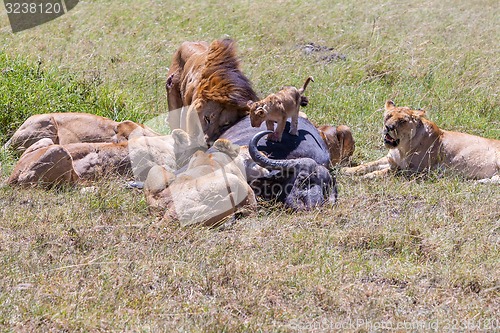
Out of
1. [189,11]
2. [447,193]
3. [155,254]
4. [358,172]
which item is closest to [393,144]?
[358,172]

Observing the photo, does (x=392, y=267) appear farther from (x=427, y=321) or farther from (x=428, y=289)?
(x=427, y=321)

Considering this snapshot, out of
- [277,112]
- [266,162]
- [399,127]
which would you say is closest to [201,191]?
[266,162]

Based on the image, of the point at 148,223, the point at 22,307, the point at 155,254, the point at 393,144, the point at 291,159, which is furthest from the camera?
the point at 393,144

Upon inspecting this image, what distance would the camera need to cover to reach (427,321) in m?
4.57

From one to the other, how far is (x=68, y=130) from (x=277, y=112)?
218cm

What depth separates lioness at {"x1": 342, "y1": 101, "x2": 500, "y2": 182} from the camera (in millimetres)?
7676

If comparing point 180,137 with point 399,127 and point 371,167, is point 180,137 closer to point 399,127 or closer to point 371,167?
point 371,167

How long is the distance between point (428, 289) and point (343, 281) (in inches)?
19.9

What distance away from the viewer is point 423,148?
25.7 ft

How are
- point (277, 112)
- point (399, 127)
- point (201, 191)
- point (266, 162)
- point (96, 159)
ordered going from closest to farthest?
point (201, 191)
point (266, 162)
point (277, 112)
point (96, 159)
point (399, 127)

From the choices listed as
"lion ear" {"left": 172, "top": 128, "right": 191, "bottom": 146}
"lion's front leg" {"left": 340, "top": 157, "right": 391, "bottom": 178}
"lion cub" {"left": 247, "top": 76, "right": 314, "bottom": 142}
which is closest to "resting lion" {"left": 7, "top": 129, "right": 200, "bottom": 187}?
"lion ear" {"left": 172, "top": 128, "right": 191, "bottom": 146}

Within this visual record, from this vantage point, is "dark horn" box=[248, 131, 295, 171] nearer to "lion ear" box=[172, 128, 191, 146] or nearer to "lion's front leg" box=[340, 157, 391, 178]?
"lion ear" box=[172, 128, 191, 146]

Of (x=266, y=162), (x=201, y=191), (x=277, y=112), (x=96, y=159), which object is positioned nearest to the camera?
(x=201, y=191)

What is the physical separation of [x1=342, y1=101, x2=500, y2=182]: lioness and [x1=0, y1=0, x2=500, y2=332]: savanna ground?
0.81 feet
